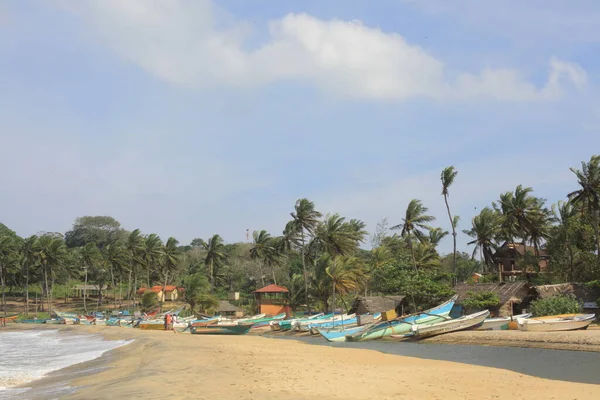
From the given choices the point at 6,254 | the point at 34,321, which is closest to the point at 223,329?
the point at 34,321

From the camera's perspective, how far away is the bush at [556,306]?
3312 cm

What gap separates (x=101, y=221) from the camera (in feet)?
418

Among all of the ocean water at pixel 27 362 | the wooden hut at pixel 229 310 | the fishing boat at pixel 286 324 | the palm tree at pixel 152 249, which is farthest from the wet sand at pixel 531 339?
the palm tree at pixel 152 249

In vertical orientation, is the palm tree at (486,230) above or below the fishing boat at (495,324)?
above

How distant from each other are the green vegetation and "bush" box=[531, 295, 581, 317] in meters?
3.97

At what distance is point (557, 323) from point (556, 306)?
6.43 m

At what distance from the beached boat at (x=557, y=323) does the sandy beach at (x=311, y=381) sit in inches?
440

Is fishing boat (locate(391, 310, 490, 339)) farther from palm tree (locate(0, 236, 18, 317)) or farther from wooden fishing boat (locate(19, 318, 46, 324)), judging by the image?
A: palm tree (locate(0, 236, 18, 317))

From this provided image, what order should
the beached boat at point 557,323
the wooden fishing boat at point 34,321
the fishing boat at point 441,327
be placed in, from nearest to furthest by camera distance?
1. the beached boat at point 557,323
2. the fishing boat at point 441,327
3. the wooden fishing boat at point 34,321

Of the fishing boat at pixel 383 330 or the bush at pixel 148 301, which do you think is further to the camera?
the bush at pixel 148 301

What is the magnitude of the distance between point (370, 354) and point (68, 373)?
12.6 m

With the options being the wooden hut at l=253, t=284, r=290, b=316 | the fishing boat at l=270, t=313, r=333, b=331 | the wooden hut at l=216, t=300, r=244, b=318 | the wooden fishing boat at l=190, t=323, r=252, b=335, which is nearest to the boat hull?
the wooden fishing boat at l=190, t=323, r=252, b=335

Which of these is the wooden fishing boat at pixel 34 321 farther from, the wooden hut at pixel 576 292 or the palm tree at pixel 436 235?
the wooden hut at pixel 576 292

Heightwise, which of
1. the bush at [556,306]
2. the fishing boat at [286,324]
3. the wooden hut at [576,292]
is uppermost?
the wooden hut at [576,292]
